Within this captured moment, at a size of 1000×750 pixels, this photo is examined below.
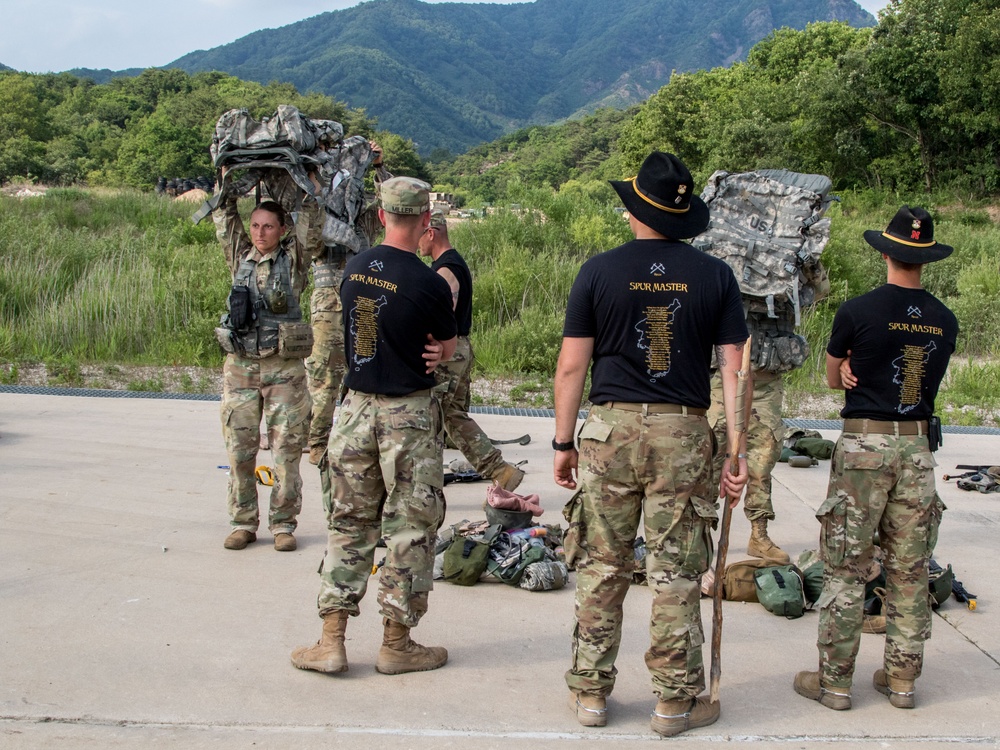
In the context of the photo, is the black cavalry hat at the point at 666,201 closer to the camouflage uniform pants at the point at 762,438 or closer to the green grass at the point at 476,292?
the camouflage uniform pants at the point at 762,438

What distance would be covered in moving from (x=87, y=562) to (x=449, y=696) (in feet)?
8.28

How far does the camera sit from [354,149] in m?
7.87

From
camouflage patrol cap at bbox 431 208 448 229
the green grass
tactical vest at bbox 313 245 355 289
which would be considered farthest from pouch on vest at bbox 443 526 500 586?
the green grass

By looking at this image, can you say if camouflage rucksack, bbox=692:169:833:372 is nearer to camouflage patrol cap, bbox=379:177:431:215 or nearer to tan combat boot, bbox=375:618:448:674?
camouflage patrol cap, bbox=379:177:431:215

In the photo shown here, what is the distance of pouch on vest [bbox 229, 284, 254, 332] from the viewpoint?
5.68 metres

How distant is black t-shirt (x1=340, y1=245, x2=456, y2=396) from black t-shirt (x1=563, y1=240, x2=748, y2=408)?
0.70m

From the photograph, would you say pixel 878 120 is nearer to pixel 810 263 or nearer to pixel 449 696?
pixel 810 263

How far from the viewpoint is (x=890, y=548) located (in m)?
4.04

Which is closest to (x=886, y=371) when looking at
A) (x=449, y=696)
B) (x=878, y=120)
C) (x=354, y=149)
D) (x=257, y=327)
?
(x=449, y=696)

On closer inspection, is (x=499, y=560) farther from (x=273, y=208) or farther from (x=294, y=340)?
(x=273, y=208)

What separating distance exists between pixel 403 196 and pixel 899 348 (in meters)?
2.15

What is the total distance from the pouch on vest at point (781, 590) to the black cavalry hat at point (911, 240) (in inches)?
72.6

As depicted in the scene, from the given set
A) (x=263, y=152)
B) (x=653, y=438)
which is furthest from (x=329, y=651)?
(x=263, y=152)

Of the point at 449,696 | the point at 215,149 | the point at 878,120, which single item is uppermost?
the point at 878,120
